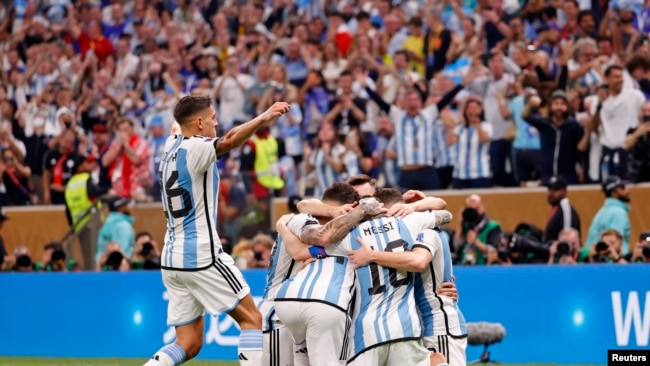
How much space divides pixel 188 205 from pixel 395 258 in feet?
5.56

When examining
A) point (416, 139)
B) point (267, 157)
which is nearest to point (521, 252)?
point (416, 139)

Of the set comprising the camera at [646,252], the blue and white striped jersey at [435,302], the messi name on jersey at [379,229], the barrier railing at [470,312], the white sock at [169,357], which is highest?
the messi name on jersey at [379,229]

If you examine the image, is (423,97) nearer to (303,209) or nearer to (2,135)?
(2,135)

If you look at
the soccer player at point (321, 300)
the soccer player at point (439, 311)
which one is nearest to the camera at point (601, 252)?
the soccer player at point (439, 311)

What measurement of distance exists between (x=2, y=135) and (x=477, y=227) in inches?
358

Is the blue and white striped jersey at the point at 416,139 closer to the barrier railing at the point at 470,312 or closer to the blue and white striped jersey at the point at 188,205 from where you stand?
Result: the barrier railing at the point at 470,312

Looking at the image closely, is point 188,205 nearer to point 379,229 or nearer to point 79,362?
point 379,229

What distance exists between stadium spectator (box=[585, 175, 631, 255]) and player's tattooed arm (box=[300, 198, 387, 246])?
619cm

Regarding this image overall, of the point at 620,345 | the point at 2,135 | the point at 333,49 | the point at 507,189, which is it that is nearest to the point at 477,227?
the point at 507,189

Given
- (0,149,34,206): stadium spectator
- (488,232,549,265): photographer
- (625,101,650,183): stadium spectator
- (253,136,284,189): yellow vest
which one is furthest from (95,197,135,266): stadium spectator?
(625,101,650,183): stadium spectator

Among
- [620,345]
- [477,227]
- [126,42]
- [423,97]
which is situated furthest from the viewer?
[126,42]

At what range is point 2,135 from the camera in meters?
20.4

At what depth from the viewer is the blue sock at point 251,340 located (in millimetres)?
8938

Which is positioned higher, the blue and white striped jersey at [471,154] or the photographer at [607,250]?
the blue and white striped jersey at [471,154]
